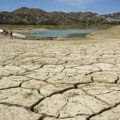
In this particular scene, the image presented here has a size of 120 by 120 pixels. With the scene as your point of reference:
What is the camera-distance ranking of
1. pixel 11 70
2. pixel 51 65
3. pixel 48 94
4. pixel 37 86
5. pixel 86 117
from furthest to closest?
pixel 51 65 → pixel 11 70 → pixel 37 86 → pixel 48 94 → pixel 86 117

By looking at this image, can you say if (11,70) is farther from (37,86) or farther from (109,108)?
(109,108)

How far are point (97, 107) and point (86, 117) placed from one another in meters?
0.26

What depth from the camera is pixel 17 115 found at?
2.38 meters

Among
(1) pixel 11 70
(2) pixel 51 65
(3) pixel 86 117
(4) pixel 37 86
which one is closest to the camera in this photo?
(3) pixel 86 117

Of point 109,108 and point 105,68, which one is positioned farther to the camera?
point 105,68

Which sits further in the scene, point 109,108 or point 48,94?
point 48,94

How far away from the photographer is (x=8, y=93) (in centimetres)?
296

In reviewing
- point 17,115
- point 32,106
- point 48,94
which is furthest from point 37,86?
point 17,115

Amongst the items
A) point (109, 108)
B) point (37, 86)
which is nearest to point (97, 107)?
point (109, 108)

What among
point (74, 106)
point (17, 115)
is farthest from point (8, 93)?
point (74, 106)

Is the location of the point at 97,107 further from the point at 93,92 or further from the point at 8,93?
the point at 8,93

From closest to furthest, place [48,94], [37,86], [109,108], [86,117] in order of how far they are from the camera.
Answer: [86,117]
[109,108]
[48,94]
[37,86]

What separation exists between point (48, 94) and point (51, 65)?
1.66 metres

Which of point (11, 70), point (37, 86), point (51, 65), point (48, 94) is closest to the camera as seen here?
point (48, 94)
